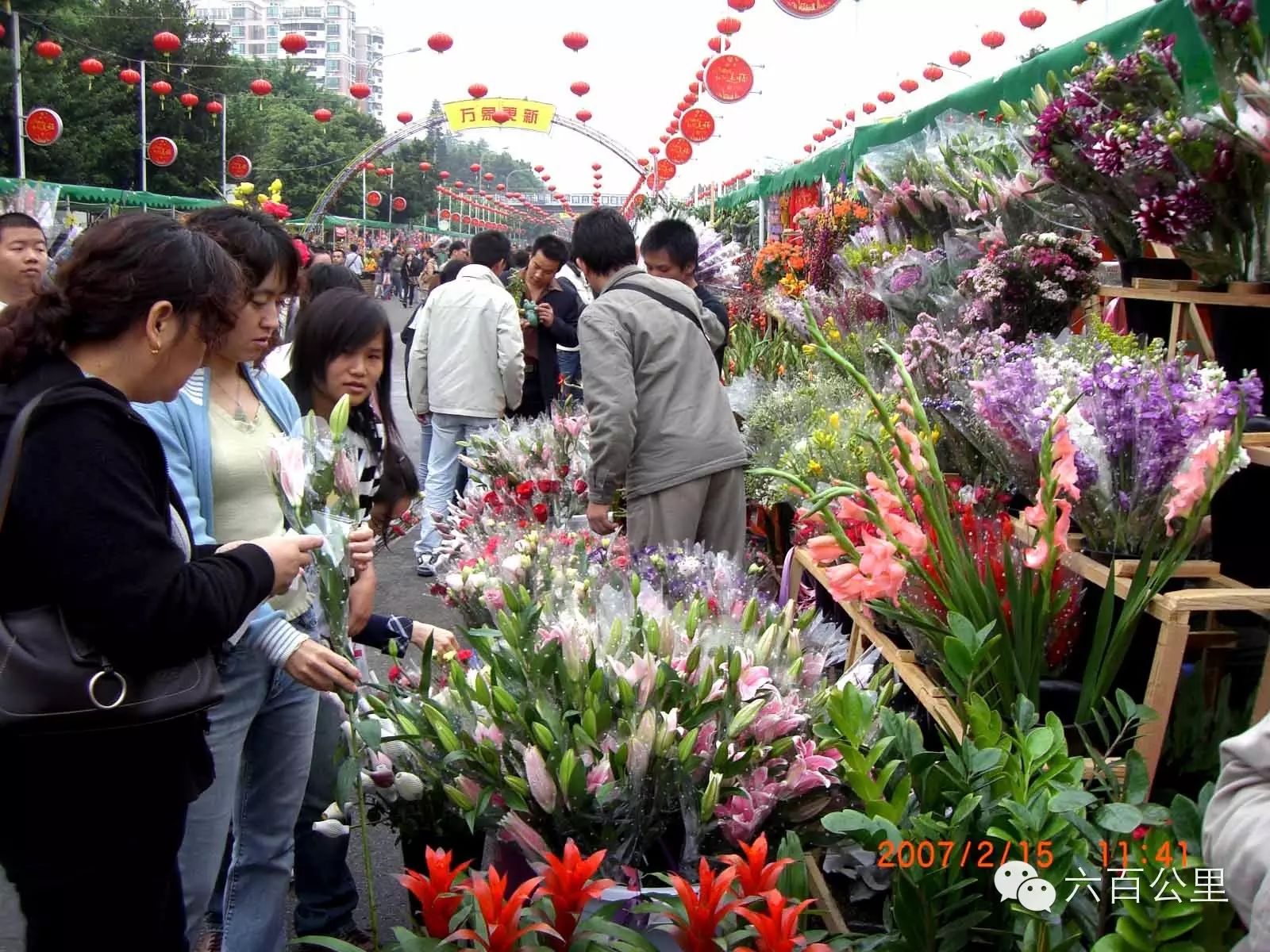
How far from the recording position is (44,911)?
1694 millimetres

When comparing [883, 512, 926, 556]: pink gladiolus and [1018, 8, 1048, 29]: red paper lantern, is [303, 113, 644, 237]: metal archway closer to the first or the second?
[1018, 8, 1048, 29]: red paper lantern

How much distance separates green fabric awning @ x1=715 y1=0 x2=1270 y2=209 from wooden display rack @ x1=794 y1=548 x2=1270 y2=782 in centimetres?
117

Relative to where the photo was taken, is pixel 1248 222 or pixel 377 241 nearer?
pixel 1248 222

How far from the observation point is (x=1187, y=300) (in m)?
2.71

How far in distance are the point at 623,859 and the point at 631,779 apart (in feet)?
0.57

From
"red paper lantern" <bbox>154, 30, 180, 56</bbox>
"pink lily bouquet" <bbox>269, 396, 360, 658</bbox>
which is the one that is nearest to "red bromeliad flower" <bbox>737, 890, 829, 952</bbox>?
"pink lily bouquet" <bbox>269, 396, 360, 658</bbox>

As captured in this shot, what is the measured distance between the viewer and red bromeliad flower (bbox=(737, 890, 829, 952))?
1.63 metres

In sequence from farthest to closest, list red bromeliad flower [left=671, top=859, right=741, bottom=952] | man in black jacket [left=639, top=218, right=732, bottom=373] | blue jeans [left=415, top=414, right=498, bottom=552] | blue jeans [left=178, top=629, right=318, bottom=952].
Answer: blue jeans [left=415, top=414, right=498, bottom=552] < man in black jacket [left=639, top=218, right=732, bottom=373] < blue jeans [left=178, top=629, right=318, bottom=952] < red bromeliad flower [left=671, top=859, right=741, bottom=952]

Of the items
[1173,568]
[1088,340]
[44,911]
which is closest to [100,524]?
[44,911]

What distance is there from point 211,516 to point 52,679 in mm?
806

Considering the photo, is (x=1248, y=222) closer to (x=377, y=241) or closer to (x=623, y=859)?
(x=623, y=859)

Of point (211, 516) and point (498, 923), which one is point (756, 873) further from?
point (211, 516)

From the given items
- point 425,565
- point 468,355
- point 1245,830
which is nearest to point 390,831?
point 1245,830

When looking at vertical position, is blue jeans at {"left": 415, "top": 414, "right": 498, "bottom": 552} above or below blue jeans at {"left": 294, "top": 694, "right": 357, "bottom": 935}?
above
